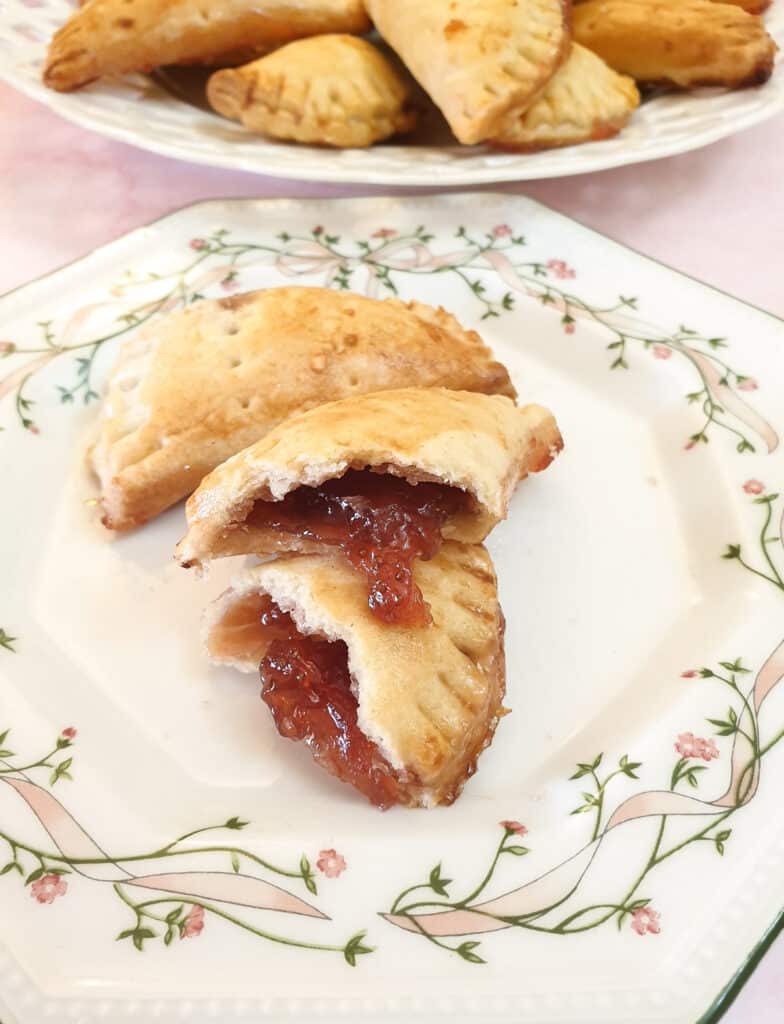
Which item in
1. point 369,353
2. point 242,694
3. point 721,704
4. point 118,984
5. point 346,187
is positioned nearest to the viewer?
point 118,984

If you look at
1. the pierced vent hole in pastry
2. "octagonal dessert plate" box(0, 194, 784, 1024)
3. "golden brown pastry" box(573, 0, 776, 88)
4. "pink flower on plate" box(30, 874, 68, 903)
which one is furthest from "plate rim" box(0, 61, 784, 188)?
"pink flower on plate" box(30, 874, 68, 903)

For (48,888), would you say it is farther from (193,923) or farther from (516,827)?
(516,827)

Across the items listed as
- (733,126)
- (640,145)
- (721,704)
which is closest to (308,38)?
(640,145)

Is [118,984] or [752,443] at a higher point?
[752,443]

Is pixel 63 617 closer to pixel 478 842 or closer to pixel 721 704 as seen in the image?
pixel 478 842

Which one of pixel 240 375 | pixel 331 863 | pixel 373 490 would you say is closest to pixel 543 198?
pixel 240 375

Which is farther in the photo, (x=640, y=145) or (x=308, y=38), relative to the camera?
(x=308, y=38)

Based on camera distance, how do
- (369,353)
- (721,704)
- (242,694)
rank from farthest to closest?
(369,353)
(242,694)
(721,704)

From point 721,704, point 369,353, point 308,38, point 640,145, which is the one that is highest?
point 308,38
